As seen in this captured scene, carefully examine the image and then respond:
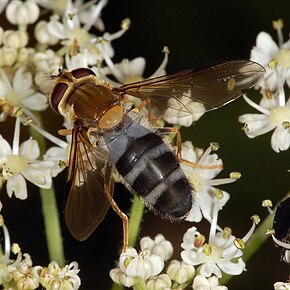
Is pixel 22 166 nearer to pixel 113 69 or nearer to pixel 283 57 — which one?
pixel 113 69

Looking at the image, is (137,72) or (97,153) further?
(137,72)

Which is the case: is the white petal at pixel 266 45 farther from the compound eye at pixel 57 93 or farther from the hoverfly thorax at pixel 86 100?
the compound eye at pixel 57 93

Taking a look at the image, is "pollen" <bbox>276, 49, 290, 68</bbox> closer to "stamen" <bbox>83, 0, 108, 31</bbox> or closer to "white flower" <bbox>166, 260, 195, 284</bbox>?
"stamen" <bbox>83, 0, 108, 31</bbox>

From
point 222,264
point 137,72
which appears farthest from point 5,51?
point 222,264

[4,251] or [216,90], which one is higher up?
[216,90]

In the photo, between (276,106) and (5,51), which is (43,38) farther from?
(276,106)

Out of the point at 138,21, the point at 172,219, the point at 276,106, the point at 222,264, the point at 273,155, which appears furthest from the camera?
the point at 138,21
